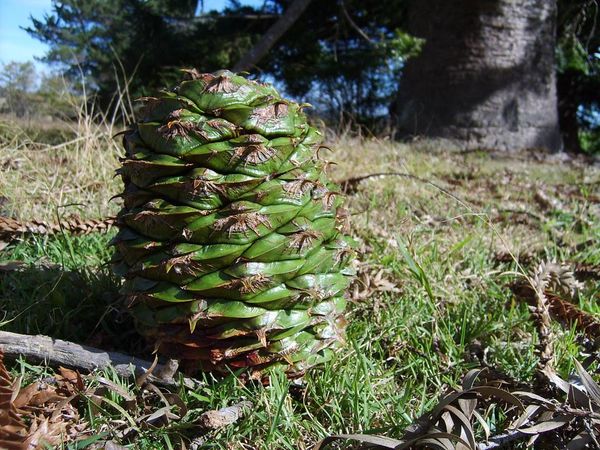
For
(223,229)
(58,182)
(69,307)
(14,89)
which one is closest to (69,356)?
(69,307)

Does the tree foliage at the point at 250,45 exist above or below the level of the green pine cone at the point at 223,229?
above

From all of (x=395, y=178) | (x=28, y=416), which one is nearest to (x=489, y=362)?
(x=28, y=416)

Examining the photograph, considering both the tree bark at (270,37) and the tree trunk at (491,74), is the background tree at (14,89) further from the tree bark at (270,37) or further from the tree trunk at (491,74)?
the tree trunk at (491,74)

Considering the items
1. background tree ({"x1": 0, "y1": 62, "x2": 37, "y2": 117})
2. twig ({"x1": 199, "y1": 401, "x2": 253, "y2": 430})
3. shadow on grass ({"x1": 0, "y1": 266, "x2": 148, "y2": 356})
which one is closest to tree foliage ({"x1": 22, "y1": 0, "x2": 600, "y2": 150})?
background tree ({"x1": 0, "y1": 62, "x2": 37, "y2": 117})

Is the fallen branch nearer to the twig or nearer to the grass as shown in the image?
the grass

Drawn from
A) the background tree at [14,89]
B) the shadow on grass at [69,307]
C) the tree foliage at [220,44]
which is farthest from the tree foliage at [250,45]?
the shadow on grass at [69,307]

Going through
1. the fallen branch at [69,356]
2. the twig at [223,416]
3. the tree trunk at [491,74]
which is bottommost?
the twig at [223,416]
